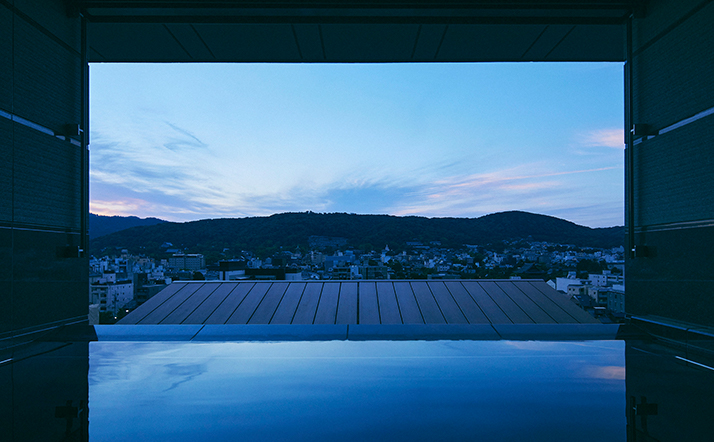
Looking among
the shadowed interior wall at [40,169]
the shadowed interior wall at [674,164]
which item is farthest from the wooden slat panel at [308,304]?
the shadowed interior wall at [674,164]

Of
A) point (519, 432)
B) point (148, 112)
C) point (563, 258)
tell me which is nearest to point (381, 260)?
point (563, 258)

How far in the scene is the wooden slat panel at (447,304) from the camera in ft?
11.8

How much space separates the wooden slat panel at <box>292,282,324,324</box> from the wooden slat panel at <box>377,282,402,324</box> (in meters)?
0.66

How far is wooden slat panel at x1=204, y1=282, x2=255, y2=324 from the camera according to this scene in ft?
12.1

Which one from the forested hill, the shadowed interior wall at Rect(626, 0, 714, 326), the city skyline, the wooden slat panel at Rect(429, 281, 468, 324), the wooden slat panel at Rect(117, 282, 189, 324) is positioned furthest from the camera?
the city skyline

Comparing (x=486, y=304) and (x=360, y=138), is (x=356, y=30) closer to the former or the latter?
(x=360, y=138)

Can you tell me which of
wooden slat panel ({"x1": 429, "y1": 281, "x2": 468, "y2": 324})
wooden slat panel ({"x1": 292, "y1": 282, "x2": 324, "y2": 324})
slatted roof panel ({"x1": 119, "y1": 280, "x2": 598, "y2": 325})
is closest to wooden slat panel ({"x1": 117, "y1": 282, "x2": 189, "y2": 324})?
slatted roof panel ({"x1": 119, "y1": 280, "x2": 598, "y2": 325})

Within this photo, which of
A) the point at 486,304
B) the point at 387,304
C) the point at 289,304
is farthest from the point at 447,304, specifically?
the point at 289,304

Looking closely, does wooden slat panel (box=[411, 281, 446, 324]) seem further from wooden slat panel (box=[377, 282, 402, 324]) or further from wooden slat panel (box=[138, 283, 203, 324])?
wooden slat panel (box=[138, 283, 203, 324])

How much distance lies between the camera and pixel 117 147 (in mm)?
4445

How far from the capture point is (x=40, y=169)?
9.14 ft

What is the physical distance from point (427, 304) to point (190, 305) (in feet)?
8.07

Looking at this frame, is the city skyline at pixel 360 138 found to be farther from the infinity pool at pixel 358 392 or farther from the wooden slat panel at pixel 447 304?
the infinity pool at pixel 358 392

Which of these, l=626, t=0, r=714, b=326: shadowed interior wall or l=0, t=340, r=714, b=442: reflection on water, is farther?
l=626, t=0, r=714, b=326: shadowed interior wall
